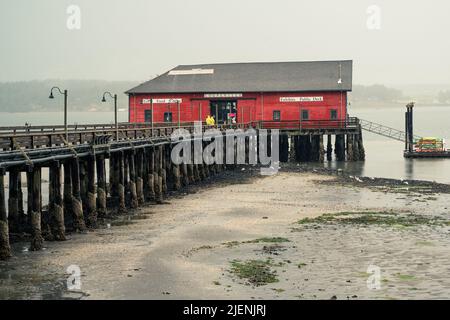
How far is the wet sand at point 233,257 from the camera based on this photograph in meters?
17.2

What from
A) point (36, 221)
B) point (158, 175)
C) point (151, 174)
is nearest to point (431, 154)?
point (158, 175)

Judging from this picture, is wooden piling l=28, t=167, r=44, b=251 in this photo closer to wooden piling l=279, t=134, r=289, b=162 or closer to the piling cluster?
the piling cluster

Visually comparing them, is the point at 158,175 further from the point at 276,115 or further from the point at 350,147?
the point at 350,147

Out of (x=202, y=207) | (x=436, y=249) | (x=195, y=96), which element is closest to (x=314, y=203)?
(x=202, y=207)

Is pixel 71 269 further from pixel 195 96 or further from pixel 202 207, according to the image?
pixel 195 96

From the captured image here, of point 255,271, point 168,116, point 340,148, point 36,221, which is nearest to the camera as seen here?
point 255,271

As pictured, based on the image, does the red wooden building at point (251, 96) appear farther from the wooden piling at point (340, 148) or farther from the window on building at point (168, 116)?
the wooden piling at point (340, 148)

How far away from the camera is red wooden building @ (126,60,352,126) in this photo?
203 feet

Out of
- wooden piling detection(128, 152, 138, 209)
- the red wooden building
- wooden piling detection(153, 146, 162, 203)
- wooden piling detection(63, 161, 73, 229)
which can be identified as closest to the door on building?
the red wooden building

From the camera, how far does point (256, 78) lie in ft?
216

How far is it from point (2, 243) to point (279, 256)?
7.93 metres

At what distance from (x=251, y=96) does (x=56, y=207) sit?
41.0 metres

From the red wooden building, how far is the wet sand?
2916 centimetres

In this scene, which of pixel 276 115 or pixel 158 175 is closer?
pixel 158 175
